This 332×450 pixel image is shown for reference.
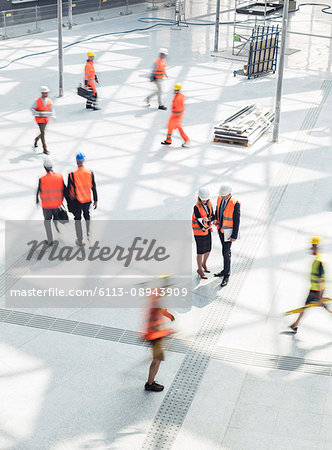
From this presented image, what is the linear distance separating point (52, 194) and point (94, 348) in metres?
3.28

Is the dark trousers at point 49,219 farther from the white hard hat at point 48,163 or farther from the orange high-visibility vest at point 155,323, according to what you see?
the orange high-visibility vest at point 155,323

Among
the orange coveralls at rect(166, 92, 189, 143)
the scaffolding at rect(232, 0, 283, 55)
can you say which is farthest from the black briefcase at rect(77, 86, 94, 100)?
the scaffolding at rect(232, 0, 283, 55)

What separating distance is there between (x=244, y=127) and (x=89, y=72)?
4.93m

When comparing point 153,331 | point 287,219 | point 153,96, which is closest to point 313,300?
point 153,331

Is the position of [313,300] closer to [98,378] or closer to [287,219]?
[98,378]

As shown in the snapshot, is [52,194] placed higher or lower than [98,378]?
higher

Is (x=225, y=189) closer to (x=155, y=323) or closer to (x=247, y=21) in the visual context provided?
(x=155, y=323)

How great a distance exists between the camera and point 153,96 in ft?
68.5

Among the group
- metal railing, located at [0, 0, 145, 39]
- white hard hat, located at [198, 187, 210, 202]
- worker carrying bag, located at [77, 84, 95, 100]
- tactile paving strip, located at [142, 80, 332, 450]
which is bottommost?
tactile paving strip, located at [142, 80, 332, 450]

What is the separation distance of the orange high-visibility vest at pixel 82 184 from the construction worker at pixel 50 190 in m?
0.23

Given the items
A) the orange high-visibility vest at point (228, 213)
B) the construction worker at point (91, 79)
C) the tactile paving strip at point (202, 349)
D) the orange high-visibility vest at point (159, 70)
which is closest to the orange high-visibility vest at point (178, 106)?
the tactile paving strip at point (202, 349)

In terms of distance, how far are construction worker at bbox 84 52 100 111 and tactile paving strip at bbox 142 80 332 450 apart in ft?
23.2

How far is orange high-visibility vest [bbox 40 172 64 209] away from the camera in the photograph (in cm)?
1155

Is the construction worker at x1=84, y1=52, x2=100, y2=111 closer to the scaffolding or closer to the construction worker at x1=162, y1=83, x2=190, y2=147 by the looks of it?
the construction worker at x1=162, y1=83, x2=190, y2=147
